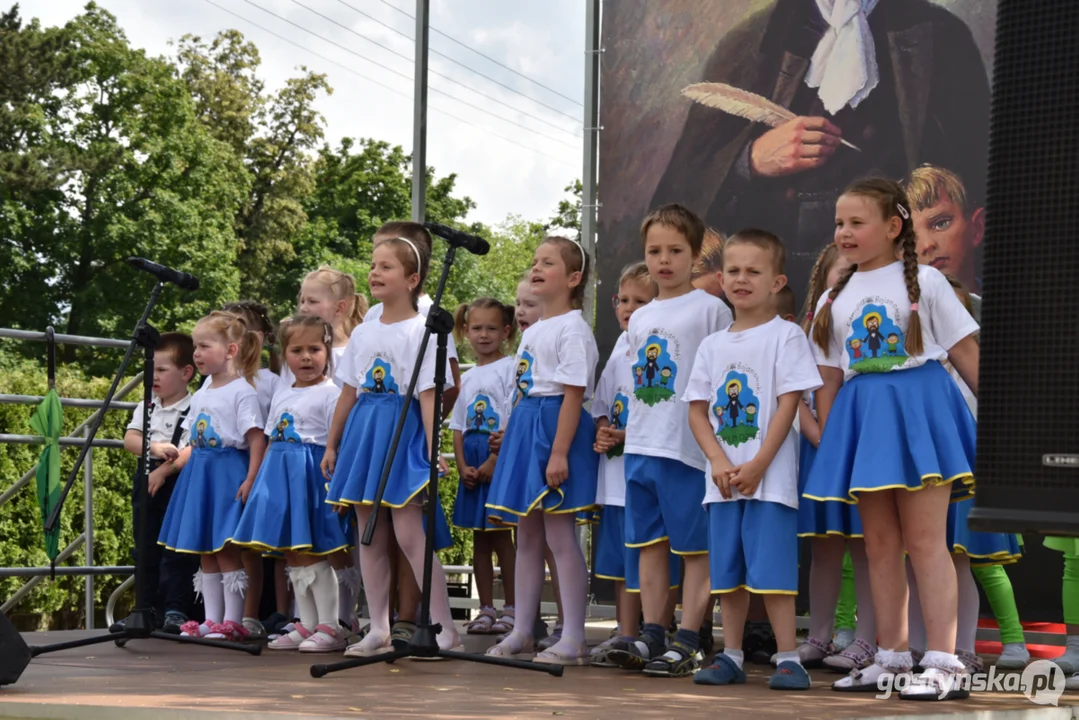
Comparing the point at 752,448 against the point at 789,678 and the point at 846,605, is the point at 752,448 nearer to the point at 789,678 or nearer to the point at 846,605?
the point at 789,678

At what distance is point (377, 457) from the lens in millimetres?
5793

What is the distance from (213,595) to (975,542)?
365 centimetres

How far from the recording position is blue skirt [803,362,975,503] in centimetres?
471

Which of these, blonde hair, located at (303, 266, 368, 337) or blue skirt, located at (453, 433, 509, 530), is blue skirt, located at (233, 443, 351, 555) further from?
blonde hair, located at (303, 266, 368, 337)

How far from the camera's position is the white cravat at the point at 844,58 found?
24.2 feet

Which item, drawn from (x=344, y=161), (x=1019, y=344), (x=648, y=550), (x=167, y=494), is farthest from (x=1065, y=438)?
(x=344, y=161)

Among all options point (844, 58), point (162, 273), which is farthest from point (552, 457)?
point (844, 58)

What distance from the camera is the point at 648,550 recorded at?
548 centimetres

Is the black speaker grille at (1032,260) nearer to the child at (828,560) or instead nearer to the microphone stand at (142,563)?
the child at (828,560)

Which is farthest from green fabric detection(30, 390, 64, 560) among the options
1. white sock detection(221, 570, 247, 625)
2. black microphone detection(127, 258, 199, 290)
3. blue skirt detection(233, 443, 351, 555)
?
black microphone detection(127, 258, 199, 290)

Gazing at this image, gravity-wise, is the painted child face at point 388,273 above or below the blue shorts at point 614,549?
above

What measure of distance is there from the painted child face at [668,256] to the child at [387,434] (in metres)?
1.06

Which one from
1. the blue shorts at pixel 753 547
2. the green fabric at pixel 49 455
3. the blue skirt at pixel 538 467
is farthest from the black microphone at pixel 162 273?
the blue shorts at pixel 753 547

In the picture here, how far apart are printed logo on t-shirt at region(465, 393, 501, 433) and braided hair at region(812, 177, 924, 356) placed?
231 centimetres
